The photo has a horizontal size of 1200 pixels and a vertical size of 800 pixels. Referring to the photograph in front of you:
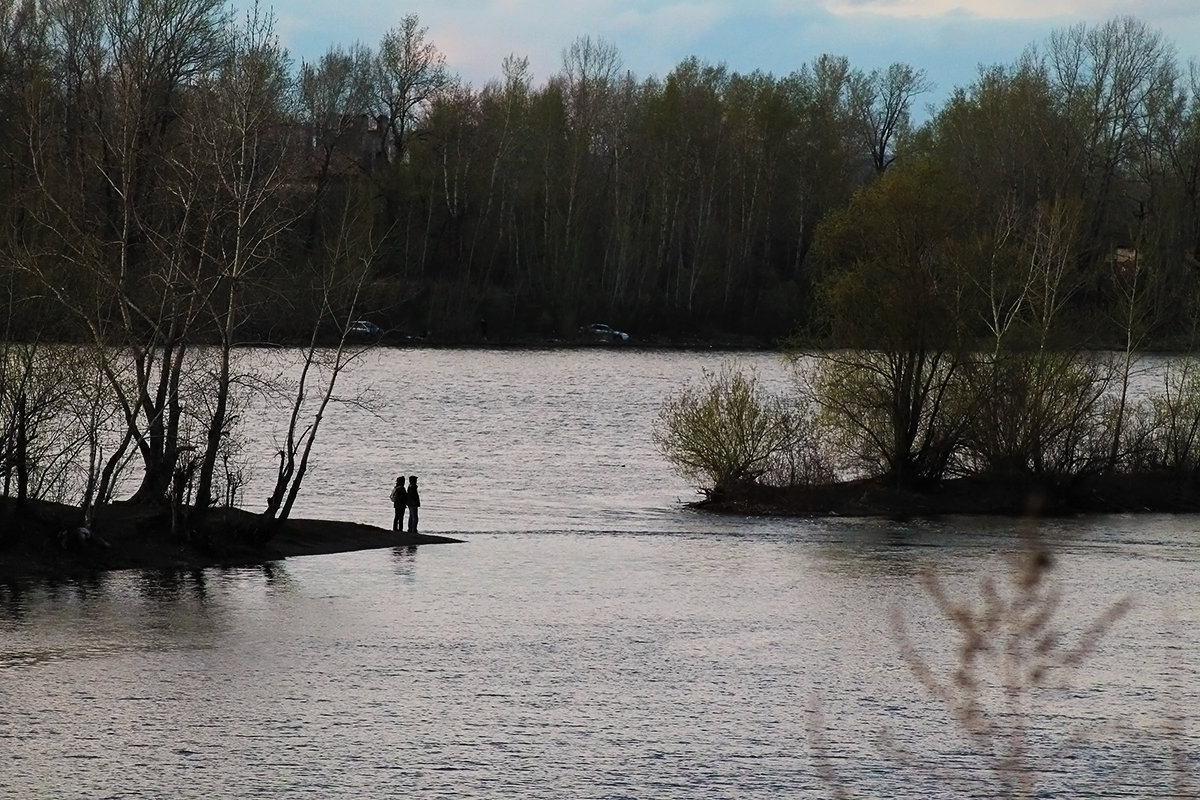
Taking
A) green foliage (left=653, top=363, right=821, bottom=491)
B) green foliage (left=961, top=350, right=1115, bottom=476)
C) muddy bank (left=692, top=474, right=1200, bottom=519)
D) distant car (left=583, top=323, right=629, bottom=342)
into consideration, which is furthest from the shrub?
distant car (left=583, top=323, right=629, bottom=342)

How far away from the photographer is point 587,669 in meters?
24.6

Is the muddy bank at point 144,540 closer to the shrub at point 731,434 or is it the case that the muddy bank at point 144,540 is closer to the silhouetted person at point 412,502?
the silhouetted person at point 412,502

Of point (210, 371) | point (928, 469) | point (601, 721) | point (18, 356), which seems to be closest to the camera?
point (601, 721)

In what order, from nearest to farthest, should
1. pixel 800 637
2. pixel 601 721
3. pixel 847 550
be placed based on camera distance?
pixel 601 721
pixel 800 637
pixel 847 550

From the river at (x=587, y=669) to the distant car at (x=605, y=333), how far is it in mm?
69978

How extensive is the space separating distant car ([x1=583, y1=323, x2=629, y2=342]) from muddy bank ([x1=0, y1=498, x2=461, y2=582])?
7856 cm

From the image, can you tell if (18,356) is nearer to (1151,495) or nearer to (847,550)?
(847,550)

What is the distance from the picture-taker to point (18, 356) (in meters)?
31.7

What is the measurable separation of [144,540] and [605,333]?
279 feet

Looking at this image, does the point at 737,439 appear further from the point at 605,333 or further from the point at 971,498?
the point at 605,333

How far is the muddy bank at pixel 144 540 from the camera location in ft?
104

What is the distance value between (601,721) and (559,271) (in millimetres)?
93510

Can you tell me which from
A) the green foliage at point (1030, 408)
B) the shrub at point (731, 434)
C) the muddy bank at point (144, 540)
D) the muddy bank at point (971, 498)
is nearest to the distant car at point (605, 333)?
the muddy bank at point (971, 498)

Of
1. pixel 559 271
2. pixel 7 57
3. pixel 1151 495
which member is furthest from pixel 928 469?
pixel 559 271
